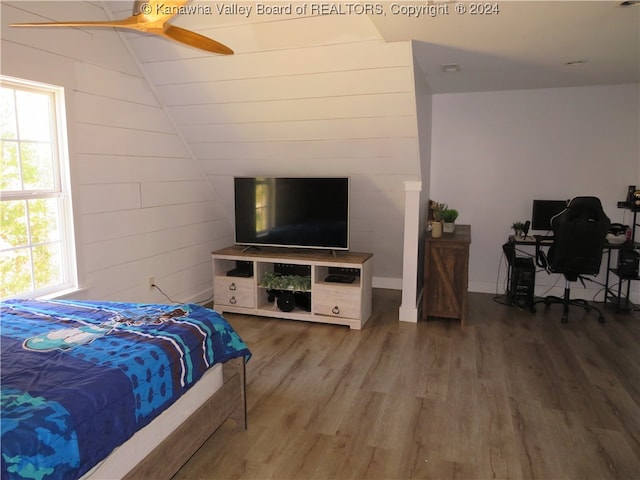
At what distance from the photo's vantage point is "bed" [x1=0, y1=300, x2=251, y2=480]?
1.36 m

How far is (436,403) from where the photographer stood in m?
2.71

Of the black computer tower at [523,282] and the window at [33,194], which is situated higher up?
the window at [33,194]

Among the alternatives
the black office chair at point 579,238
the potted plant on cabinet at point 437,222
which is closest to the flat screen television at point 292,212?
the potted plant on cabinet at point 437,222

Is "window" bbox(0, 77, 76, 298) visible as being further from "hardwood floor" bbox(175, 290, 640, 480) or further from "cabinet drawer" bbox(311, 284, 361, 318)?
"cabinet drawer" bbox(311, 284, 361, 318)

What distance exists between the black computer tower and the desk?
21cm

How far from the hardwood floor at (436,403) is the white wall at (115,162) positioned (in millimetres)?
997

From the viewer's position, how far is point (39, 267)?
9.75 feet

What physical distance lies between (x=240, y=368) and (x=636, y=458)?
6.53 ft

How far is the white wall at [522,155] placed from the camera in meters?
4.52

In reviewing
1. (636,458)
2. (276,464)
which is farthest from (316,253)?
(636,458)

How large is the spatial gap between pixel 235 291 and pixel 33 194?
1.90m

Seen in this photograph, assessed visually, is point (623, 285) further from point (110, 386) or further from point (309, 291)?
point (110, 386)

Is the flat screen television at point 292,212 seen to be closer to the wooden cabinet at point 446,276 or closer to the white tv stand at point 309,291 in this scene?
the white tv stand at point 309,291

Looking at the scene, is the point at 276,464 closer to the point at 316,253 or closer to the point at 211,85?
the point at 316,253
